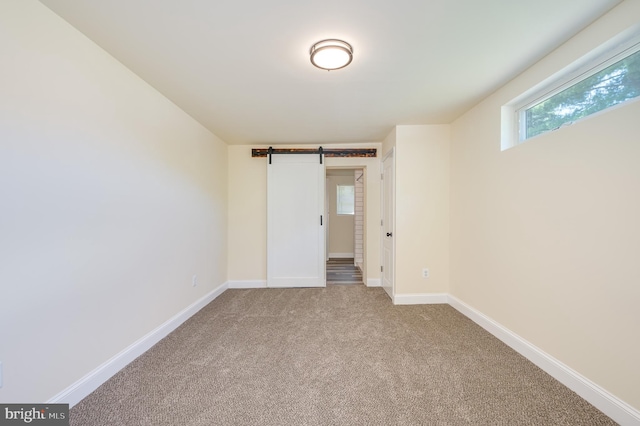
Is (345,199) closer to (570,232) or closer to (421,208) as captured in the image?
(421,208)

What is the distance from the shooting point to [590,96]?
5.09 feet

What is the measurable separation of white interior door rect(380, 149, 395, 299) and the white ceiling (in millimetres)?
1040

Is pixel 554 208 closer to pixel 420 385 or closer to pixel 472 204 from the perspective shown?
pixel 472 204

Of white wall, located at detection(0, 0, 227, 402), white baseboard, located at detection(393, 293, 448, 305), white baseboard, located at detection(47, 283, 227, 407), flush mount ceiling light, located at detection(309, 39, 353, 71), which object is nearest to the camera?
white wall, located at detection(0, 0, 227, 402)

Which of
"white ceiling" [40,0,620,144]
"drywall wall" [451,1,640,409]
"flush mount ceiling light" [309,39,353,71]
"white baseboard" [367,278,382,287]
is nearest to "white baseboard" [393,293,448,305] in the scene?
"drywall wall" [451,1,640,409]

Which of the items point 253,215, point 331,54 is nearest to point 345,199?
point 253,215

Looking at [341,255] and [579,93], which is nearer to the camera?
[579,93]

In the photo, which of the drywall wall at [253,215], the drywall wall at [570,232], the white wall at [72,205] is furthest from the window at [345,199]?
the white wall at [72,205]

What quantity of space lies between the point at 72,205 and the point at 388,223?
326 cm

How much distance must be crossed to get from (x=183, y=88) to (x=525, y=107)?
303cm

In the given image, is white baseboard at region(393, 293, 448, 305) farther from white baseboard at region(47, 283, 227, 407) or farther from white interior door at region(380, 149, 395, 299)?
white baseboard at region(47, 283, 227, 407)

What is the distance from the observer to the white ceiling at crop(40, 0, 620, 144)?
1.32m

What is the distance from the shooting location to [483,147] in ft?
8.16

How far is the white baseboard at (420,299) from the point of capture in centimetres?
312
